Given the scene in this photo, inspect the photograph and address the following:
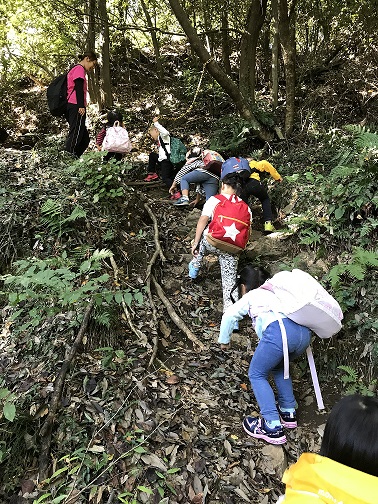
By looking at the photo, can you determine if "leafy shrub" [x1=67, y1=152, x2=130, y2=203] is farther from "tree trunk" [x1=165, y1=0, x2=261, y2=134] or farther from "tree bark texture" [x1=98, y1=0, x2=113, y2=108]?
"tree bark texture" [x1=98, y1=0, x2=113, y2=108]

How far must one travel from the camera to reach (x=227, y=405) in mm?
3988

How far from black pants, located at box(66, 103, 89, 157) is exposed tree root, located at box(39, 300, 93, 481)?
403 centimetres

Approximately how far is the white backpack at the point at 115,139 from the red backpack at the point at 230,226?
345 centimetres

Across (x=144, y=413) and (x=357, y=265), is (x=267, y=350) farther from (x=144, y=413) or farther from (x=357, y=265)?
(x=357, y=265)

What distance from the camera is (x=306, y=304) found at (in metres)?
3.27

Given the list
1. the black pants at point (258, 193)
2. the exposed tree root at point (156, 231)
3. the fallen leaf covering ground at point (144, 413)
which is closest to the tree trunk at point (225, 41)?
the black pants at point (258, 193)

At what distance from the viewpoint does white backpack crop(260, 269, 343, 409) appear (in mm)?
3275

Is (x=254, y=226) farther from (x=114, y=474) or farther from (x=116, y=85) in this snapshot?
(x=116, y=85)

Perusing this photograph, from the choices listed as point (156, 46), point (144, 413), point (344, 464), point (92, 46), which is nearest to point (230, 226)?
point (144, 413)

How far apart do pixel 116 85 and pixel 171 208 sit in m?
7.55

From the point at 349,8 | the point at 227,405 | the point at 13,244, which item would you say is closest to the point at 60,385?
the point at 227,405

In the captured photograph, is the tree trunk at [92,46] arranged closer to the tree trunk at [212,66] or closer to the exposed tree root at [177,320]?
the tree trunk at [212,66]

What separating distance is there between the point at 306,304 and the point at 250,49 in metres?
8.60

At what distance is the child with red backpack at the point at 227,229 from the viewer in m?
4.84
